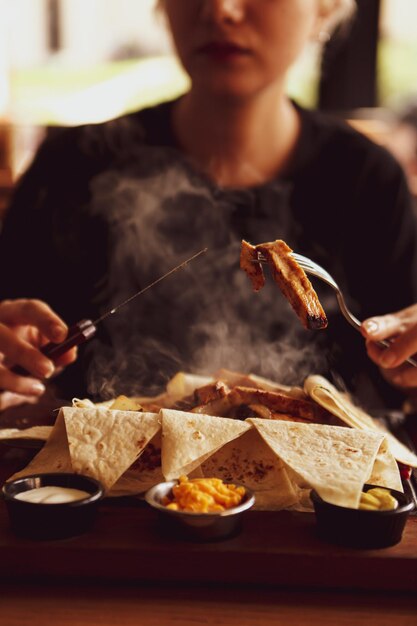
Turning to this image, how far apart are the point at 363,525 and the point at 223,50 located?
5.93ft

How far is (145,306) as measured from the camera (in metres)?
2.96

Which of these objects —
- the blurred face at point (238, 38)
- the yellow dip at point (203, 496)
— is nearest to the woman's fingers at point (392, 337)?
the yellow dip at point (203, 496)

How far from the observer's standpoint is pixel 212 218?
9.83ft

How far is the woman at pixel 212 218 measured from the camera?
2.90 meters

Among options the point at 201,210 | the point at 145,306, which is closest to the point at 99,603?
the point at 145,306

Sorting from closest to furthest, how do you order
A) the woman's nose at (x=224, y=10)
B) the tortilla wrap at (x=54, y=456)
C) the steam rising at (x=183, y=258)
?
the tortilla wrap at (x=54, y=456), the woman's nose at (x=224, y=10), the steam rising at (x=183, y=258)

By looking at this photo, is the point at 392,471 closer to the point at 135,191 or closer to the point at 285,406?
the point at 285,406

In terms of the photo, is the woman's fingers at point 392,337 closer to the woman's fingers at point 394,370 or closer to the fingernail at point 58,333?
the woman's fingers at point 394,370

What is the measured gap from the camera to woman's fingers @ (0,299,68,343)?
2100mm

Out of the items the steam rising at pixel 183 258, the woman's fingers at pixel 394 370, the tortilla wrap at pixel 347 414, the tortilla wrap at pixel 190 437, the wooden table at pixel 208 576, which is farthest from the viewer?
the steam rising at pixel 183 258

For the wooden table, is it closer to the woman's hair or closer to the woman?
the woman

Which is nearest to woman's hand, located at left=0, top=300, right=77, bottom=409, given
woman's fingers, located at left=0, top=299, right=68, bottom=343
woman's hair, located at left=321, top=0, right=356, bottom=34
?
woman's fingers, located at left=0, top=299, right=68, bottom=343

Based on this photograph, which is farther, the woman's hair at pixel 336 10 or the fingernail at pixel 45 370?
the woman's hair at pixel 336 10

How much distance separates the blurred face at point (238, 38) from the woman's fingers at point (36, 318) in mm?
1077
